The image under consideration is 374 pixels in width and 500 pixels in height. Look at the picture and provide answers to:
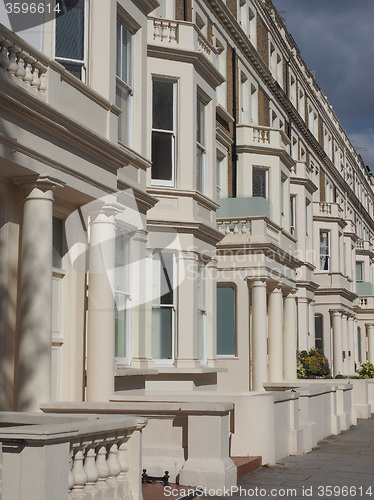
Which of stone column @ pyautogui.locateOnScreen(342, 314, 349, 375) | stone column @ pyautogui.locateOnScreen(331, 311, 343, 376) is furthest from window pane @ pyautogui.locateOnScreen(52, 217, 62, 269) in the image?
stone column @ pyautogui.locateOnScreen(342, 314, 349, 375)

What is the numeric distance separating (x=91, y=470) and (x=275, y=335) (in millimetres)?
17566

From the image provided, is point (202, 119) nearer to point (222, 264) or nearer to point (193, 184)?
point (193, 184)

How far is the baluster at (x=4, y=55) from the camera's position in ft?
31.5

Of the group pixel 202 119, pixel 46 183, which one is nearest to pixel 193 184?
pixel 202 119

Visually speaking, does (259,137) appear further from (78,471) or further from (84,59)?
(78,471)

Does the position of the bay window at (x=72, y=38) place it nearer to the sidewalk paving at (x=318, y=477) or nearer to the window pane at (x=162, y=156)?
the window pane at (x=162, y=156)

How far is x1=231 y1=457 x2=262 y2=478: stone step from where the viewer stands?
11.0 m

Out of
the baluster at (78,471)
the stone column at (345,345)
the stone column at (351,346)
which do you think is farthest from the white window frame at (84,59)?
the stone column at (351,346)

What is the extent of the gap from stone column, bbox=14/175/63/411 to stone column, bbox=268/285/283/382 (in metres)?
14.8

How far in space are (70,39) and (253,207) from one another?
11.9m

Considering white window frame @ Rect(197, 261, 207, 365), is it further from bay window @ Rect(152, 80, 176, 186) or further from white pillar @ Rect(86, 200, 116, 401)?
white pillar @ Rect(86, 200, 116, 401)

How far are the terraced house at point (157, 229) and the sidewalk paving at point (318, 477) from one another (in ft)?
1.23

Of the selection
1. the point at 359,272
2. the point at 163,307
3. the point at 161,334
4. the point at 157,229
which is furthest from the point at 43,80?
the point at 359,272

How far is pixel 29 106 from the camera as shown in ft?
32.3
